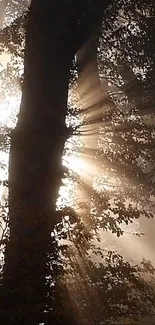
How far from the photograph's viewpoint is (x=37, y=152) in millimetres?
9836

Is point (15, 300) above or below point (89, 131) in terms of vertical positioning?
below

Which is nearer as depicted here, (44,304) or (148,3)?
(44,304)

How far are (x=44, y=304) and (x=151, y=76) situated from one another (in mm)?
10583

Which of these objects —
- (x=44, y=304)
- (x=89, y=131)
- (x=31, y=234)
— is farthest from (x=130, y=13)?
(x=44, y=304)

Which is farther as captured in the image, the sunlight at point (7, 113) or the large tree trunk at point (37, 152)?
the sunlight at point (7, 113)

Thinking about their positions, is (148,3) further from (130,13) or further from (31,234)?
(31,234)

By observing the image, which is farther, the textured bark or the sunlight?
the sunlight

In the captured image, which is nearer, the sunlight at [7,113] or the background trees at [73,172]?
the background trees at [73,172]

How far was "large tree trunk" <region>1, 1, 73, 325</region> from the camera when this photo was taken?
7344 mm

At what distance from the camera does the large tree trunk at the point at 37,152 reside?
7344 mm

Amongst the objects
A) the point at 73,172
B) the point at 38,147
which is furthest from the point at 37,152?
the point at 73,172

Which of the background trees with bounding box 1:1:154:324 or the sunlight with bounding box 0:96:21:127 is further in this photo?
the sunlight with bounding box 0:96:21:127

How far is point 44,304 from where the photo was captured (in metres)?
6.98

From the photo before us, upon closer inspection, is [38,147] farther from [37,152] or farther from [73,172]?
[73,172]
